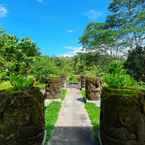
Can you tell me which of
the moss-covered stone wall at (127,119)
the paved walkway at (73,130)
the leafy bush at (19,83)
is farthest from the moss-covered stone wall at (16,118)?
the moss-covered stone wall at (127,119)

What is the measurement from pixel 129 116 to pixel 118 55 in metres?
39.7

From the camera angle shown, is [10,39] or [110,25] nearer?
[10,39]

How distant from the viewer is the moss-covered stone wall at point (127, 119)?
8328 millimetres

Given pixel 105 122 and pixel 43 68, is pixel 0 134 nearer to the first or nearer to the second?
pixel 105 122

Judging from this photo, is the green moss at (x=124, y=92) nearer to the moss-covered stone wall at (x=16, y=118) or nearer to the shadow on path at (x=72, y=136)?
the shadow on path at (x=72, y=136)

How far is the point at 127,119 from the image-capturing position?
835cm

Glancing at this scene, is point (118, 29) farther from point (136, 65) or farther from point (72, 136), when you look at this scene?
point (72, 136)

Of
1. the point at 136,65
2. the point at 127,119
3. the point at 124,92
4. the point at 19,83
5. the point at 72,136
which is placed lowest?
the point at 72,136

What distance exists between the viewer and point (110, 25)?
44156mm

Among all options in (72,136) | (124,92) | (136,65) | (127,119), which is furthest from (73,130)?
(136,65)

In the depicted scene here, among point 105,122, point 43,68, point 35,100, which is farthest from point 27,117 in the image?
point 43,68

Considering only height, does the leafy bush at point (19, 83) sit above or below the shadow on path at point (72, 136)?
above

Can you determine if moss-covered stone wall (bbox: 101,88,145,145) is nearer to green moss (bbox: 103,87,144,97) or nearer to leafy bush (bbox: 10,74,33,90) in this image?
green moss (bbox: 103,87,144,97)

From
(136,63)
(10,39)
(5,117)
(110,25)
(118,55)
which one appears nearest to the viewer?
(5,117)
